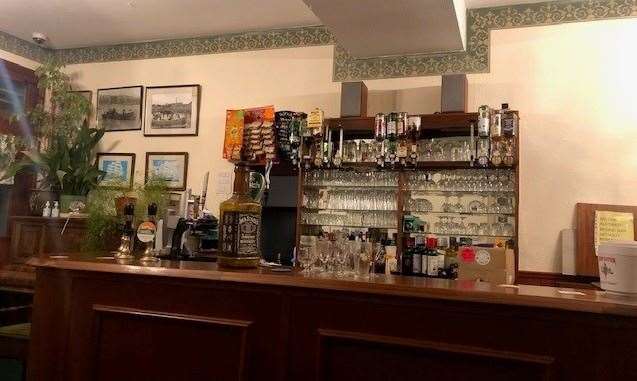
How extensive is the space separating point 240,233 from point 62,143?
12.4 feet

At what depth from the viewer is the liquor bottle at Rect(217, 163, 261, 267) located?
70.2 inches

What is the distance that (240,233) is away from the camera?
5.91 ft

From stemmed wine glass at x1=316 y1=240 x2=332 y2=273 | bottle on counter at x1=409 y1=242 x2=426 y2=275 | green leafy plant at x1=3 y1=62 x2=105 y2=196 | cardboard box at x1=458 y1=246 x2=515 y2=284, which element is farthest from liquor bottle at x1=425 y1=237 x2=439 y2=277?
green leafy plant at x1=3 y1=62 x2=105 y2=196

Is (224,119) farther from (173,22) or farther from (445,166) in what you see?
(445,166)

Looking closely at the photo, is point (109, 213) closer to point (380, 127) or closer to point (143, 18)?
point (143, 18)

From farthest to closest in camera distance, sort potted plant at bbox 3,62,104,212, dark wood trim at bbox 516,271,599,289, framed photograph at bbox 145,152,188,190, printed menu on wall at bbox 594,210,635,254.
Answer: framed photograph at bbox 145,152,188,190
potted plant at bbox 3,62,104,212
dark wood trim at bbox 516,271,599,289
printed menu on wall at bbox 594,210,635,254

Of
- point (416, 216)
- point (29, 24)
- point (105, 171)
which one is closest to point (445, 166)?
point (416, 216)

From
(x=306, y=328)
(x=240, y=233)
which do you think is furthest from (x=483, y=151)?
(x=306, y=328)

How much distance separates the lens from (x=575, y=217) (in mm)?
3783

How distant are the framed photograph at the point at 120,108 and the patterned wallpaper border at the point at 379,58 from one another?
37 cm

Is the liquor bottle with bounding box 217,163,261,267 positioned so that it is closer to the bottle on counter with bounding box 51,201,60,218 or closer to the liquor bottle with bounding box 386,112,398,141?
the liquor bottle with bounding box 386,112,398,141

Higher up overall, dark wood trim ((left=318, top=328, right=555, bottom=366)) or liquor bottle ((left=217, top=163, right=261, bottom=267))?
liquor bottle ((left=217, top=163, right=261, bottom=267))

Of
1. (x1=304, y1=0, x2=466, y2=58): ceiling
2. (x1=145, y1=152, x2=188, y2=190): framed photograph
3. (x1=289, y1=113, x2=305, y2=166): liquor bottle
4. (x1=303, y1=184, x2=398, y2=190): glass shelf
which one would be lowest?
(x1=303, y1=184, x2=398, y2=190): glass shelf

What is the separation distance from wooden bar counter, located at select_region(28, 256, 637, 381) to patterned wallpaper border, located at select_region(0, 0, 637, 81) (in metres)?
2.98
